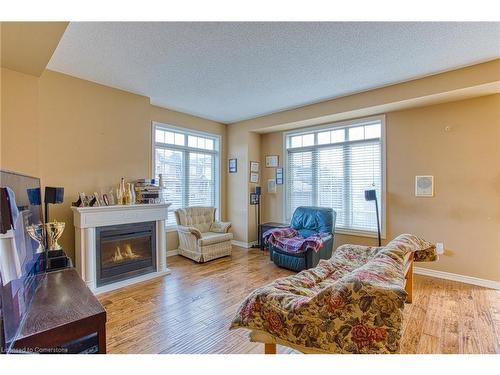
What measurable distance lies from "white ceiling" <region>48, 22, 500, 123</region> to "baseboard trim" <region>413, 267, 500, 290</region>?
8.92ft

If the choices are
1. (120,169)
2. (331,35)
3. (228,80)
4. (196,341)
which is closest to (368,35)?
(331,35)

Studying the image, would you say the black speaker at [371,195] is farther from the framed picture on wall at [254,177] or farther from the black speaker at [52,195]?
the black speaker at [52,195]

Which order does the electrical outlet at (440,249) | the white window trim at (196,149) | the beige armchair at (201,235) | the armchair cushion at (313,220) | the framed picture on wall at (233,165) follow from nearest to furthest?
the electrical outlet at (440,249) < the armchair cushion at (313,220) < the beige armchair at (201,235) < the white window trim at (196,149) < the framed picture on wall at (233,165)

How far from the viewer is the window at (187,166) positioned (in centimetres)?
468

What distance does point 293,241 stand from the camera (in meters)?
3.88

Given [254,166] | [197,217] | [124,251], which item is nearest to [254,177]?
[254,166]

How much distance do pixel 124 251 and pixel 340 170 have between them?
3745mm

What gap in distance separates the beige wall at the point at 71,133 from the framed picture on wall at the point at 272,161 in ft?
8.35

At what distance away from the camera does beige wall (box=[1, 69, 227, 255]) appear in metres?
2.42

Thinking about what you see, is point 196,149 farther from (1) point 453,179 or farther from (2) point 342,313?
(2) point 342,313

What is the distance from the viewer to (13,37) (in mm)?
1848

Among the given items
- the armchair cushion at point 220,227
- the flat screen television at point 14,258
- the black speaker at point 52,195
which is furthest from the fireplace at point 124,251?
the flat screen television at point 14,258

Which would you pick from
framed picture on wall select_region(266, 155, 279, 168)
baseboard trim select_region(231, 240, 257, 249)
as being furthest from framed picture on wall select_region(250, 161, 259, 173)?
baseboard trim select_region(231, 240, 257, 249)

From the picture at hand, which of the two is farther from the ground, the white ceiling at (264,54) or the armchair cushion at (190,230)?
the white ceiling at (264,54)
